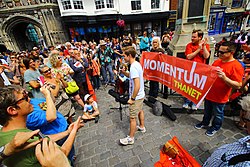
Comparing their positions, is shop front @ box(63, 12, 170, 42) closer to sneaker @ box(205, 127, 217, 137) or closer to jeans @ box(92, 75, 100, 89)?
jeans @ box(92, 75, 100, 89)

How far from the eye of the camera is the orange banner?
8.70ft

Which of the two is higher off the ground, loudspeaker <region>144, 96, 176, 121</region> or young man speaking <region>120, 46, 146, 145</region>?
young man speaking <region>120, 46, 146, 145</region>

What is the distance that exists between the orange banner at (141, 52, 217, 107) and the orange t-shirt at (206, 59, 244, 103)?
11 centimetres

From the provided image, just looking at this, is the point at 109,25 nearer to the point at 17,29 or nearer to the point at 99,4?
the point at 99,4

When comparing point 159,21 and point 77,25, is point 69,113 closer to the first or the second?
point 77,25

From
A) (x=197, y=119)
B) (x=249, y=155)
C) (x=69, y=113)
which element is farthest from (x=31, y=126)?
(x=197, y=119)

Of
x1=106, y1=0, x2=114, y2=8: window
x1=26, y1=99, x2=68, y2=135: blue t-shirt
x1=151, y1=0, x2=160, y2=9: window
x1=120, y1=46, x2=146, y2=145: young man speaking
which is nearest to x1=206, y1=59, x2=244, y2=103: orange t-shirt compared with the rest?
x1=120, y1=46, x2=146, y2=145: young man speaking

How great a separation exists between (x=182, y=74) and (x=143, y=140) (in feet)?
6.42

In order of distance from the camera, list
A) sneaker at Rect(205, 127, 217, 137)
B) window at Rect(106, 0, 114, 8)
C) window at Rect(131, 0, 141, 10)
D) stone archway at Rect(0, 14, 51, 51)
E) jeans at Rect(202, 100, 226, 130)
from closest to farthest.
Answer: jeans at Rect(202, 100, 226, 130), sneaker at Rect(205, 127, 217, 137), stone archway at Rect(0, 14, 51, 51), window at Rect(106, 0, 114, 8), window at Rect(131, 0, 141, 10)

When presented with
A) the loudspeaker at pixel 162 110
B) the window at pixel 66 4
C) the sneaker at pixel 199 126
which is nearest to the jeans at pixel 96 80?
the loudspeaker at pixel 162 110

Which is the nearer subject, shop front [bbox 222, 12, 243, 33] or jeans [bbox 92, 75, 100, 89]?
jeans [bbox 92, 75, 100, 89]

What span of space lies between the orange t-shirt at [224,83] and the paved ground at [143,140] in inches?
40.4

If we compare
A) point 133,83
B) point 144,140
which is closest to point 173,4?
point 133,83

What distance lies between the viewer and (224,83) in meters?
2.40
